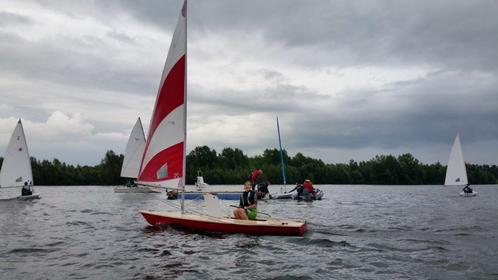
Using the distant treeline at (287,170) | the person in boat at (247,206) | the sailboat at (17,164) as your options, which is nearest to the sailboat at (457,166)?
the person in boat at (247,206)

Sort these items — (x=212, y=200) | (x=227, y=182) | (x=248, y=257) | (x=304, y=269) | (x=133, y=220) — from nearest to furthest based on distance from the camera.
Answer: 1. (x=304, y=269)
2. (x=248, y=257)
3. (x=212, y=200)
4. (x=133, y=220)
5. (x=227, y=182)

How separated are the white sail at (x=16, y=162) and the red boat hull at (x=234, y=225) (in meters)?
29.3

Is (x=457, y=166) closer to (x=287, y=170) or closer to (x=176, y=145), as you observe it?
(x=176, y=145)

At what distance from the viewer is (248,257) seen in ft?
49.9

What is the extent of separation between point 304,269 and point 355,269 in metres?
1.50

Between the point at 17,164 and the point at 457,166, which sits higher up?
the point at 17,164

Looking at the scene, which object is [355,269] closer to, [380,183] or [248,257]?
[248,257]

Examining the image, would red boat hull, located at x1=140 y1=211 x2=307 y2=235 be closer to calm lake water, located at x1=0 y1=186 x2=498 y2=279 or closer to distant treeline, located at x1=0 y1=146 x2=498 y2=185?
calm lake water, located at x1=0 y1=186 x2=498 y2=279

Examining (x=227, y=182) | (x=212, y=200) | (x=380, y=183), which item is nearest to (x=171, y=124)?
(x=212, y=200)

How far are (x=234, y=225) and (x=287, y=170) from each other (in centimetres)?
10852

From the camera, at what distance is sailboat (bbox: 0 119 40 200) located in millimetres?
42156

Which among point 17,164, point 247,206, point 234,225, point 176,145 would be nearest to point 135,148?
point 17,164

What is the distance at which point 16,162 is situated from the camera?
4281 centimetres

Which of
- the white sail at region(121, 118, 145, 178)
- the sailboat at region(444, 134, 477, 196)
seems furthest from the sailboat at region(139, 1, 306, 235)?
the sailboat at region(444, 134, 477, 196)
